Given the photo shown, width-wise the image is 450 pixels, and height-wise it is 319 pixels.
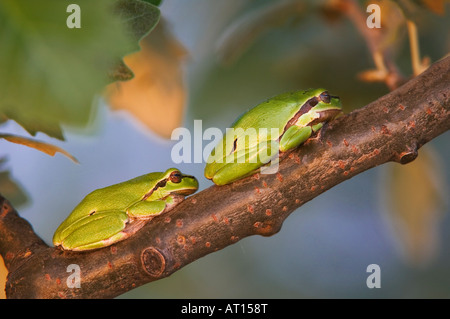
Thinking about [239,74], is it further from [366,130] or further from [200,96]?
[366,130]

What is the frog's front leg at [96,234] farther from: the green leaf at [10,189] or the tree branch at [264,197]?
the green leaf at [10,189]

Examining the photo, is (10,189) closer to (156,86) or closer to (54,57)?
(156,86)

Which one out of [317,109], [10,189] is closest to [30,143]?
[10,189]

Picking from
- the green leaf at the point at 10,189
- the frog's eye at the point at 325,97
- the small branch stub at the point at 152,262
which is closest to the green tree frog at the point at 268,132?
the frog's eye at the point at 325,97

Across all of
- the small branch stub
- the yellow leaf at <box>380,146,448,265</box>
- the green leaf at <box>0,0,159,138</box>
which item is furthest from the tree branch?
the yellow leaf at <box>380,146,448,265</box>

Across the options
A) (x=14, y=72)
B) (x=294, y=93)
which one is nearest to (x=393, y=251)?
(x=294, y=93)

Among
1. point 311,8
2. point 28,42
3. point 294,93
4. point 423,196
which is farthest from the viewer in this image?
point 423,196

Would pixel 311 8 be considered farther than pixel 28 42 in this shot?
Yes
